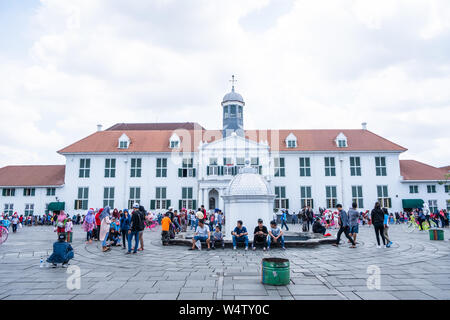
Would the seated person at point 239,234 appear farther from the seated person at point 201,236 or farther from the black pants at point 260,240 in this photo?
the seated person at point 201,236

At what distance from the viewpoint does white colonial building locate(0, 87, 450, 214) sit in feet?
115

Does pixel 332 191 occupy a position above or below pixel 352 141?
below

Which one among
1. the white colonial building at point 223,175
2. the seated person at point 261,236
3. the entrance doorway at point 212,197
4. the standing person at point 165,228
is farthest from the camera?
the entrance doorway at point 212,197

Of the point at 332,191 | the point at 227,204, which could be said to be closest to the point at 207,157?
the point at 332,191

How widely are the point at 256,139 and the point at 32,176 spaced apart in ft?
92.3

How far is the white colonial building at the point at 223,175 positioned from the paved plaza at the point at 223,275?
24.3 metres

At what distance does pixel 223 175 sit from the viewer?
3422 cm

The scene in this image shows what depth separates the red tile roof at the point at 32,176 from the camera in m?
35.6

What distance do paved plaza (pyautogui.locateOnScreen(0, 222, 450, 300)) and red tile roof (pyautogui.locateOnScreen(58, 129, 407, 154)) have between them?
26.4m

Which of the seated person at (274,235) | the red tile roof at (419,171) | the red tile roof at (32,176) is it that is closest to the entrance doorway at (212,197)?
the red tile roof at (32,176)

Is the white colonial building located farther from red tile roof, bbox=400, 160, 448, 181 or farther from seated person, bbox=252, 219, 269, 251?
seated person, bbox=252, 219, 269, 251

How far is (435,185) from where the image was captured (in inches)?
1387
